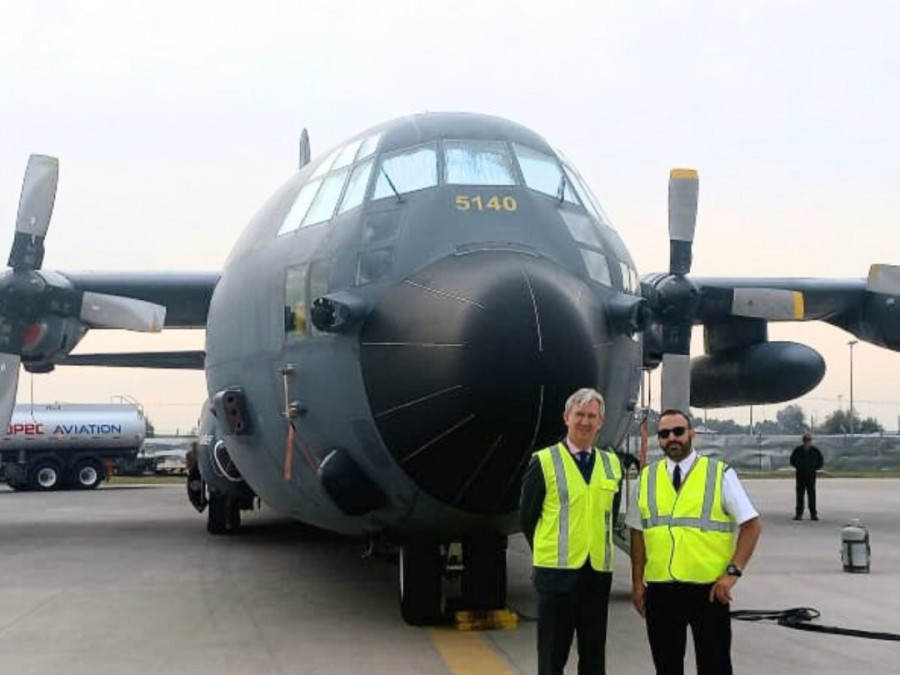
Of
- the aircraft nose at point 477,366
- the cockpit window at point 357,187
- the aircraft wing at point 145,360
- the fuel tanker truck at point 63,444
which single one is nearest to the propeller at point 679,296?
the cockpit window at point 357,187

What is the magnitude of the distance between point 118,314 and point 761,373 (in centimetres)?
987

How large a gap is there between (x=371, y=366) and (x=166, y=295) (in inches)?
456

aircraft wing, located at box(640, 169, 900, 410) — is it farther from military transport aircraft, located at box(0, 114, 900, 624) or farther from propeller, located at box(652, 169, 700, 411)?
military transport aircraft, located at box(0, 114, 900, 624)

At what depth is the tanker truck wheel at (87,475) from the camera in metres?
30.5

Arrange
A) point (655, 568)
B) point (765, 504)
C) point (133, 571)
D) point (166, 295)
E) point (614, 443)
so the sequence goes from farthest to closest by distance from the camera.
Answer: point (765, 504), point (166, 295), point (133, 571), point (614, 443), point (655, 568)

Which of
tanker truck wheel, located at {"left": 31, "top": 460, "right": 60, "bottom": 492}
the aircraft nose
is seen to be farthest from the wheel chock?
tanker truck wheel, located at {"left": 31, "top": 460, "right": 60, "bottom": 492}

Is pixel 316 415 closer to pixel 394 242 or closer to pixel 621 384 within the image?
pixel 394 242

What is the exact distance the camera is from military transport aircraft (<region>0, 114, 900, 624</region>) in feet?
19.1

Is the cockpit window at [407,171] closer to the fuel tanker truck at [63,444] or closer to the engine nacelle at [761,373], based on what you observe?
the engine nacelle at [761,373]

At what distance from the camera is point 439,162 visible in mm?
7156

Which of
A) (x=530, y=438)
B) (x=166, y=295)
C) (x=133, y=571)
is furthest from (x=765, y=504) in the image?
(x=530, y=438)

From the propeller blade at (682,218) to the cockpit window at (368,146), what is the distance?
260 inches

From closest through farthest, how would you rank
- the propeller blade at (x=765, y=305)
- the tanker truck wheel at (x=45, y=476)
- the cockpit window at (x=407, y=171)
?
the cockpit window at (x=407, y=171) < the propeller blade at (x=765, y=305) < the tanker truck wheel at (x=45, y=476)

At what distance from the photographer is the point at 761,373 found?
1684 centimetres
